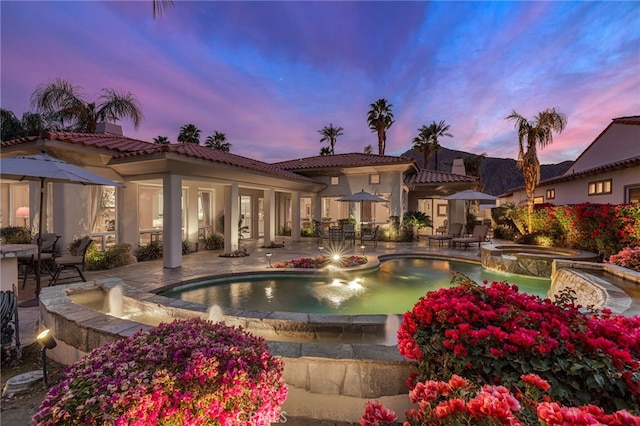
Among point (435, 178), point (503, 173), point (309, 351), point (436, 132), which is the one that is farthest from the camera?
point (503, 173)

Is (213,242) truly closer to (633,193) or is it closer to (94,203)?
(94,203)

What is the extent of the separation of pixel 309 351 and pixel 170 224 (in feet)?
26.0

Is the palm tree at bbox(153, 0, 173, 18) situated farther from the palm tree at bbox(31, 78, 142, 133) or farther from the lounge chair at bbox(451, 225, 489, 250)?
the palm tree at bbox(31, 78, 142, 133)

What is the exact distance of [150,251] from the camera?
35.7ft

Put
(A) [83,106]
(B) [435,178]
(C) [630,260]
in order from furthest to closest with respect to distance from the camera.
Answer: (B) [435,178]
(A) [83,106]
(C) [630,260]

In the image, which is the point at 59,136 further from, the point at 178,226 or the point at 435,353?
the point at 435,353

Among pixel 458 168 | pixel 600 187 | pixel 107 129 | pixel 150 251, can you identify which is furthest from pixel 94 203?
pixel 458 168

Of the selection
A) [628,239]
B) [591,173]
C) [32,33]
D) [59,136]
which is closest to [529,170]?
[591,173]

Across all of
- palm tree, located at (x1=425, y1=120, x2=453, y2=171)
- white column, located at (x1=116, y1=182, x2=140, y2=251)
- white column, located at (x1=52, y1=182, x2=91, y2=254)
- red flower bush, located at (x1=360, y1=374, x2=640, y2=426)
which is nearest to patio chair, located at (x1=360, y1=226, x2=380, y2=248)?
white column, located at (x1=116, y1=182, x2=140, y2=251)

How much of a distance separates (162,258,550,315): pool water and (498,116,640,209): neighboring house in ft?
24.2

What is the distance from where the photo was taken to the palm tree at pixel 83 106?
15938mm

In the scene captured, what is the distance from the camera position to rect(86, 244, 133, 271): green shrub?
880cm

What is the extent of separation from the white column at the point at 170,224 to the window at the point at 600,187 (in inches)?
729

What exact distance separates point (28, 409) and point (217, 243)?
11.4 metres
